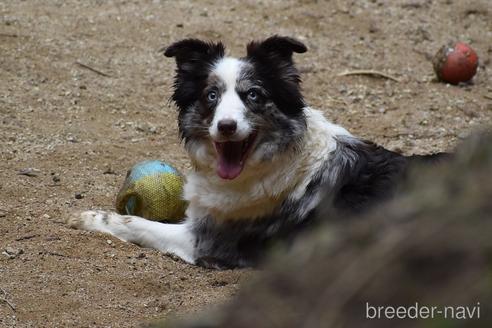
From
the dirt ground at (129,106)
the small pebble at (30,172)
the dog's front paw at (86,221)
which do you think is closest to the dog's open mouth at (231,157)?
the dirt ground at (129,106)

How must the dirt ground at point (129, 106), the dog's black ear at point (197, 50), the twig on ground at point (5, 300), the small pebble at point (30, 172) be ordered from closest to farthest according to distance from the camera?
the twig on ground at point (5, 300) → the dirt ground at point (129, 106) → the dog's black ear at point (197, 50) → the small pebble at point (30, 172)

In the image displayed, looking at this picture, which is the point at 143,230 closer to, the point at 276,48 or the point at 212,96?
the point at 212,96

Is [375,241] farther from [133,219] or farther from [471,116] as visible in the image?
[471,116]

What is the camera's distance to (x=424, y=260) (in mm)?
2477

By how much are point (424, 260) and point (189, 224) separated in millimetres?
4232

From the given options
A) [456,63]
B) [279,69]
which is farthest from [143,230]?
[456,63]

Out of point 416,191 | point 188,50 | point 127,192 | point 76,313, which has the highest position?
point 188,50

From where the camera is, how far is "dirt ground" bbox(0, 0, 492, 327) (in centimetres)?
568

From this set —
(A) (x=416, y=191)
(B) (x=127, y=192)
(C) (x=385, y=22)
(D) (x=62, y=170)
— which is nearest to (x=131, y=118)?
(D) (x=62, y=170)

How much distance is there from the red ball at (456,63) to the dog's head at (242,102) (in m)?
3.32

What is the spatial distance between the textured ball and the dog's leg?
20cm

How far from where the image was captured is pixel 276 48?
6.43 m

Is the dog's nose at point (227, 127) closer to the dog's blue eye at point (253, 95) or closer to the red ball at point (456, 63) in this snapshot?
the dog's blue eye at point (253, 95)

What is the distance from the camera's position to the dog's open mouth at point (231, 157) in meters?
6.26
